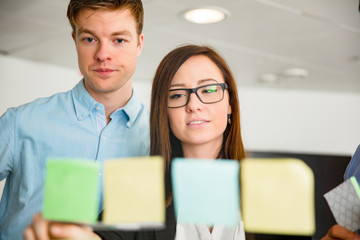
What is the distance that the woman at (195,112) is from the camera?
2.23 feet

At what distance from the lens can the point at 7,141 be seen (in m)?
0.81

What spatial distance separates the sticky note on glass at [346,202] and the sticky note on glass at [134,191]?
0.23m

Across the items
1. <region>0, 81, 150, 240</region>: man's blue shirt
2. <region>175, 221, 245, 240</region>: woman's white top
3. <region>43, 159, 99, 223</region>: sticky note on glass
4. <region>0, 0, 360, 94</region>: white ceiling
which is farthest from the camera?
<region>0, 0, 360, 94</region>: white ceiling

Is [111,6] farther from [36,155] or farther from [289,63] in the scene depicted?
[289,63]

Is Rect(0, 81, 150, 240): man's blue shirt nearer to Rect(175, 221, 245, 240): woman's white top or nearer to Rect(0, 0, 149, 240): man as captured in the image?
Rect(0, 0, 149, 240): man

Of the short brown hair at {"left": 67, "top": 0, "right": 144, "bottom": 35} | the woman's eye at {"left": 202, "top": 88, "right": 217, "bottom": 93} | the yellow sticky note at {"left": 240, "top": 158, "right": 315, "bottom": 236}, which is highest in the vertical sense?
the short brown hair at {"left": 67, "top": 0, "right": 144, "bottom": 35}

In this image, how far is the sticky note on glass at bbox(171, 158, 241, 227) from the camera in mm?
497

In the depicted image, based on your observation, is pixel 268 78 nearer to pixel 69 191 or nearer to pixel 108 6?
pixel 108 6

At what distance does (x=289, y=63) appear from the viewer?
2.79 meters

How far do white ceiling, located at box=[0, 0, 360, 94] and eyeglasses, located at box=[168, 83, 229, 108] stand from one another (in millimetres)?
1118

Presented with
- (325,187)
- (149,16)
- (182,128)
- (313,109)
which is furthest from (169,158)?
(313,109)

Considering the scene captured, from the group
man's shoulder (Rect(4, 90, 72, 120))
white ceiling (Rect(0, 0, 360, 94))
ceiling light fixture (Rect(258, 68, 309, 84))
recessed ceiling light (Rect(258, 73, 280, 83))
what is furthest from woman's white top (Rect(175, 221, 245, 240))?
recessed ceiling light (Rect(258, 73, 280, 83))

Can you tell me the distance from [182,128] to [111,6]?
0.90 ft

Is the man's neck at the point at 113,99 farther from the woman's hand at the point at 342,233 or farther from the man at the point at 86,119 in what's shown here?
the woman's hand at the point at 342,233
